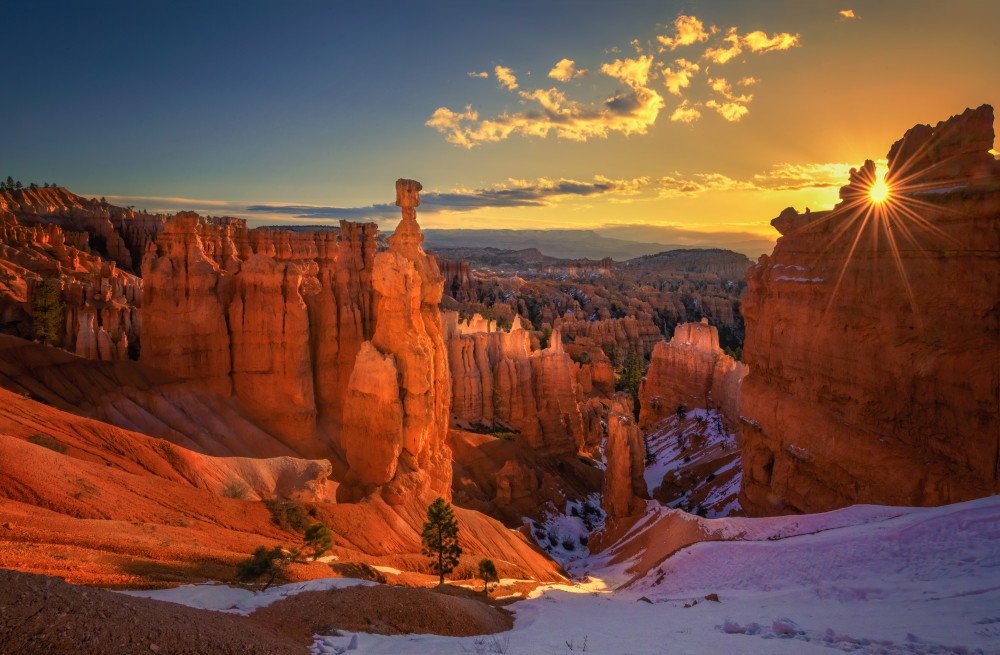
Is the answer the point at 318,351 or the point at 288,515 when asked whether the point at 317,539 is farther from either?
the point at 318,351

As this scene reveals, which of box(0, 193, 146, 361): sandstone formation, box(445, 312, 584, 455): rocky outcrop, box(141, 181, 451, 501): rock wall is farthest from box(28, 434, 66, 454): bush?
box(445, 312, 584, 455): rocky outcrop

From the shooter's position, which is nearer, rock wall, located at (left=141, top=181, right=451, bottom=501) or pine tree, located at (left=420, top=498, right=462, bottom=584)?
pine tree, located at (left=420, top=498, right=462, bottom=584)

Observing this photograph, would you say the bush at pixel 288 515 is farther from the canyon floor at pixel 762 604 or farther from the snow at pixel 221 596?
the snow at pixel 221 596

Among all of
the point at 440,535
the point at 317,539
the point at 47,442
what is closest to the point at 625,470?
the point at 440,535

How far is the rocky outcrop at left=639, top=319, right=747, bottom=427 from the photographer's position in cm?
4408

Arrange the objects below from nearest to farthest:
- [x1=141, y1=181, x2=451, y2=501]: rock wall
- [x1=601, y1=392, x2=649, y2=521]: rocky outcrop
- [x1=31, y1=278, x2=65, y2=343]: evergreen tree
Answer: [x1=141, y1=181, x2=451, y2=501]: rock wall < [x1=31, y1=278, x2=65, y2=343]: evergreen tree < [x1=601, y1=392, x2=649, y2=521]: rocky outcrop

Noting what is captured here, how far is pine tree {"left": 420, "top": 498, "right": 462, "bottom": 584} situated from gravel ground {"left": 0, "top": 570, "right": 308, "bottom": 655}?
9.78 m

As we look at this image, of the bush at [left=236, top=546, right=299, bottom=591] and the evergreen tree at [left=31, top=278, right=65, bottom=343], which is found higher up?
the evergreen tree at [left=31, top=278, right=65, bottom=343]

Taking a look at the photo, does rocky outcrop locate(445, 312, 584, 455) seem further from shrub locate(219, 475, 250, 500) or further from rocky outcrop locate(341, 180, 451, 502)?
shrub locate(219, 475, 250, 500)

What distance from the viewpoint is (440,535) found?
1678 cm

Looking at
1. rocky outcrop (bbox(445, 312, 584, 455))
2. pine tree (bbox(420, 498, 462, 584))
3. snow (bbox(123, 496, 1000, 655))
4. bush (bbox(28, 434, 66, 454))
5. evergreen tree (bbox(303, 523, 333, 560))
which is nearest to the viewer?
snow (bbox(123, 496, 1000, 655))

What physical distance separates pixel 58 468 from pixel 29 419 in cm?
380

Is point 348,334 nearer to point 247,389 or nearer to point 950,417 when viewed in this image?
point 247,389

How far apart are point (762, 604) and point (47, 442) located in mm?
18366
